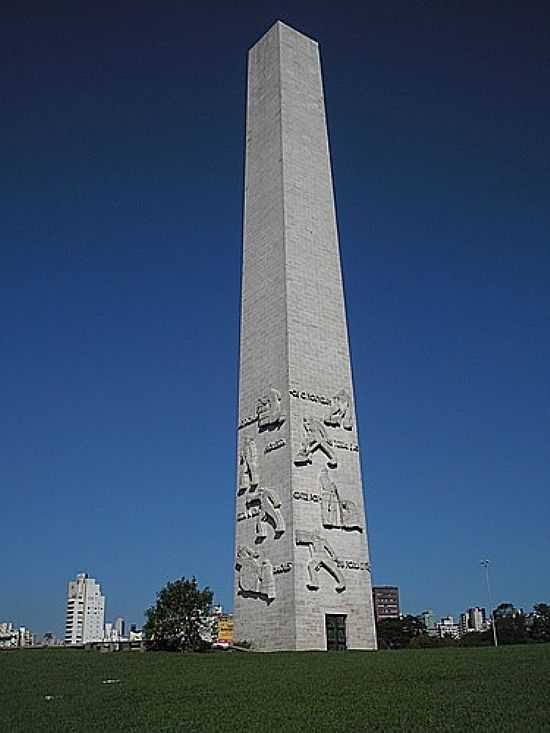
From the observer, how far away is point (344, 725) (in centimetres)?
655

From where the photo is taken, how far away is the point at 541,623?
134ft

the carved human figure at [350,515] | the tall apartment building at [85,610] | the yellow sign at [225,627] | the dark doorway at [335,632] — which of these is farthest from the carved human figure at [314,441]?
the tall apartment building at [85,610]

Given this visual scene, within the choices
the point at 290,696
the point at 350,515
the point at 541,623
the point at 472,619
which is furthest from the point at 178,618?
the point at 472,619

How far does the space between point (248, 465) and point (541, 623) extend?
25.8m

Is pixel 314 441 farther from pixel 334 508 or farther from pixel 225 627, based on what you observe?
pixel 225 627

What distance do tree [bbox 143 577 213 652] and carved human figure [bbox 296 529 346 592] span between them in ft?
14.7

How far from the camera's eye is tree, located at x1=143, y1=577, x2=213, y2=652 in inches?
875

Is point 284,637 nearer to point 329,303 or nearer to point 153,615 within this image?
point 153,615

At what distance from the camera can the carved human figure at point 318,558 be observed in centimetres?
1966

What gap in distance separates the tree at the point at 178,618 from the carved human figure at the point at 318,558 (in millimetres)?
4471

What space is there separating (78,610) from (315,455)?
117 ft

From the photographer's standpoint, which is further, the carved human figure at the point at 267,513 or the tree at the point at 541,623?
the tree at the point at 541,623

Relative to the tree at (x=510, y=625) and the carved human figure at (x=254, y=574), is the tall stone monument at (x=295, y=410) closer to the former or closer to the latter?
the carved human figure at (x=254, y=574)

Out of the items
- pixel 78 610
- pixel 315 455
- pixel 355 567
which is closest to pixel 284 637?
pixel 355 567
